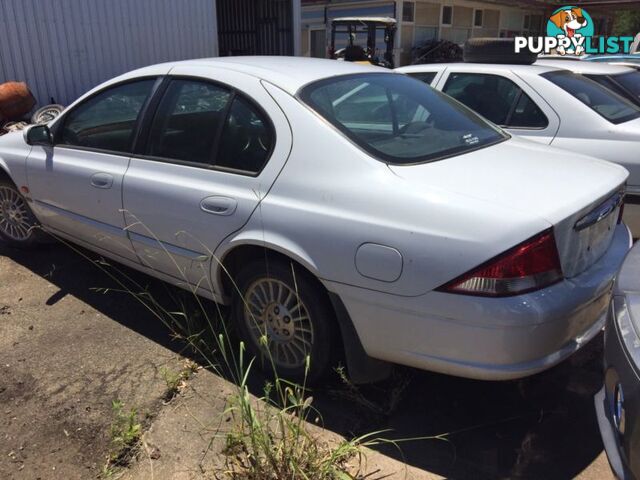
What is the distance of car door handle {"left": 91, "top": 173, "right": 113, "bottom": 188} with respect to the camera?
11.6 feet

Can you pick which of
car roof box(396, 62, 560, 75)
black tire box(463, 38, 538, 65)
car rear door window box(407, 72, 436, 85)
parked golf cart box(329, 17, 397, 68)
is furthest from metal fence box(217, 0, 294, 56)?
car roof box(396, 62, 560, 75)

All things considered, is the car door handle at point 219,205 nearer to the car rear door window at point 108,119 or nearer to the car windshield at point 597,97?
the car rear door window at point 108,119

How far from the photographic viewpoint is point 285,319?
2.88 meters

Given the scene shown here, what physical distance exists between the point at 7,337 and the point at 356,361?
2.31 m

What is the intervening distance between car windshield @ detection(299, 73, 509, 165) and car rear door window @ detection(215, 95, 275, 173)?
0.27m

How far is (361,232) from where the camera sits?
2.41 meters

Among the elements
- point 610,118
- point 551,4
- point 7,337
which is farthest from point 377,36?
point 7,337

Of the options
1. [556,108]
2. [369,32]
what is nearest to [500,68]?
[556,108]

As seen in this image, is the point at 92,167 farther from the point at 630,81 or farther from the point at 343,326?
the point at 630,81

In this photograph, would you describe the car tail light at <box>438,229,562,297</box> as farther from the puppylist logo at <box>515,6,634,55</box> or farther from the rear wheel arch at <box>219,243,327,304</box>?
the puppylist logo at <box>515,6,634,55</box>

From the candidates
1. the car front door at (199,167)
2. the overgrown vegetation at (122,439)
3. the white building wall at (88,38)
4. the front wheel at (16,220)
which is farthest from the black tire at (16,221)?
the white building wall at (88,38)

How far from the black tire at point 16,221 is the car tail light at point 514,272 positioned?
363 centimetres

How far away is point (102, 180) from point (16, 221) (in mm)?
1623

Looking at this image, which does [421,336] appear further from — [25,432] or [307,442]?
[25,432]
